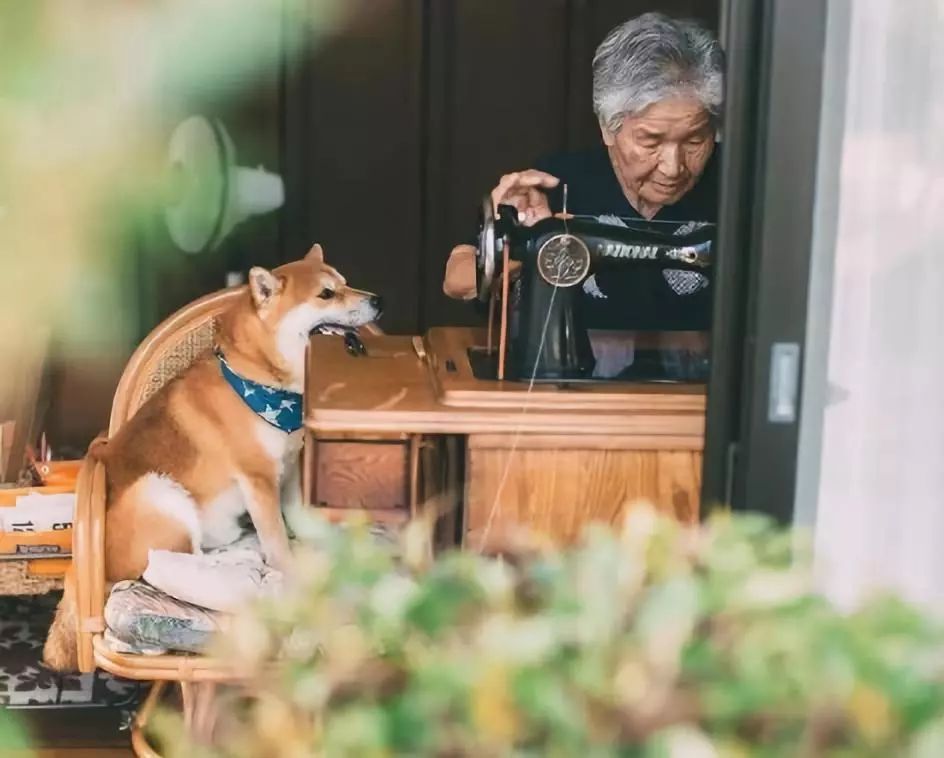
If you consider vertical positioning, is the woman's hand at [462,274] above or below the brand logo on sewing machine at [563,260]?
below

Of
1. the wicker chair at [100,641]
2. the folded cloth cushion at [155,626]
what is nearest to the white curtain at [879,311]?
the wicker chair at [100,641]

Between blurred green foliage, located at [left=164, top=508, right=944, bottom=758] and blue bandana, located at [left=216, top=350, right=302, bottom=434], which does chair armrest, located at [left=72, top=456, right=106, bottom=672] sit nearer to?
blue bandana, located at [left=216, top=350, right=302, bottom=434]

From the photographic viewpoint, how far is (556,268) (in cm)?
169

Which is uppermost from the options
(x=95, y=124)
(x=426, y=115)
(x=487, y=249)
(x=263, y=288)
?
(x=426, y=115)

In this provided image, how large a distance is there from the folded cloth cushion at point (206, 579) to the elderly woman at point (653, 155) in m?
0.59

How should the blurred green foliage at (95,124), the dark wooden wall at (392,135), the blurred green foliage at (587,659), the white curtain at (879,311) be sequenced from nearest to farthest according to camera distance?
the blurred green foliage at (587,659) → the blurred green foliage at (95,124) → the white curtain at (879,311) → the dark wooden wall at (392,135)

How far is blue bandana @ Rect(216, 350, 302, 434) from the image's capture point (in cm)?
241

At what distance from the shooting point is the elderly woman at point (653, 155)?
2049 mm

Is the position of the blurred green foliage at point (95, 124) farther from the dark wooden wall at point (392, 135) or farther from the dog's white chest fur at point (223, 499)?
the dog's white chest fur at point (223, 499)

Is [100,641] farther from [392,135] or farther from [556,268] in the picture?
[392,135]

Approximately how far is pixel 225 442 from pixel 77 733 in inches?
29.8

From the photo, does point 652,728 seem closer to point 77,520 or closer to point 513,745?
point 513,745

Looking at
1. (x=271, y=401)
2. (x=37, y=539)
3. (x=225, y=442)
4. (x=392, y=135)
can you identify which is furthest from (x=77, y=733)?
(x=392, y=135)

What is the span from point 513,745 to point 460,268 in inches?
56.7
